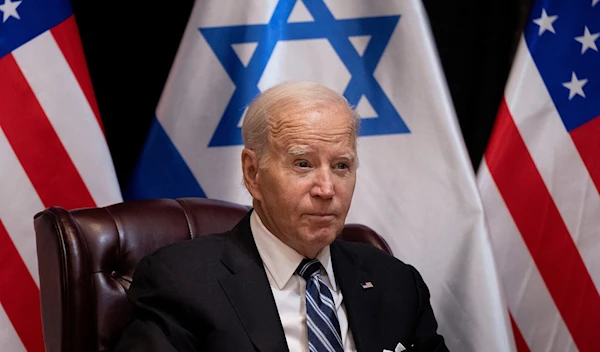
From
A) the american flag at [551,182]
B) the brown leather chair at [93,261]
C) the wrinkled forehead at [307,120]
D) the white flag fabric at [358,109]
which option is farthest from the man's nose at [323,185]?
the american flag at [551,182]

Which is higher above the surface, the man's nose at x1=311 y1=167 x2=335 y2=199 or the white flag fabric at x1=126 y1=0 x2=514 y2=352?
the white flag fabric at x1=126 y1=0 x2=514 y2=352

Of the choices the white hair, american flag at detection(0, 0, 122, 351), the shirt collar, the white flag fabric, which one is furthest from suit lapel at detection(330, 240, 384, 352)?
american flag at detection(0, 0, 122, 351)

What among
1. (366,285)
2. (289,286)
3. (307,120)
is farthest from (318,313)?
(307,120)

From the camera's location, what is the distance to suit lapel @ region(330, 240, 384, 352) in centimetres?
221

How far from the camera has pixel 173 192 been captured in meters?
3.06

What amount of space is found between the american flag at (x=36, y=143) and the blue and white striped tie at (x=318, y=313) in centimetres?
97

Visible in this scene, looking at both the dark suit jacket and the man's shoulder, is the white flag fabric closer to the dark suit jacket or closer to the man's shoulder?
the man's shoulder

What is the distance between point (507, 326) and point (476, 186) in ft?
1.66

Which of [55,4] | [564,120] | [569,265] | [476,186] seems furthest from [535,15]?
[55,4]

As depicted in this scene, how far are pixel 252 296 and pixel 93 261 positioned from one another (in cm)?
45

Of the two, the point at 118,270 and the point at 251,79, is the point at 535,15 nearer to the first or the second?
the point at 251,79

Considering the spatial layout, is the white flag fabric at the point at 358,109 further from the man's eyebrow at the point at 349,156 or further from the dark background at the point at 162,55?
the man's eyebrow at the point at 349,156

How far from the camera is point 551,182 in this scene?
3.06 metres

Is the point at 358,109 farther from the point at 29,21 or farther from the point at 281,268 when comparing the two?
the point at 29,21
